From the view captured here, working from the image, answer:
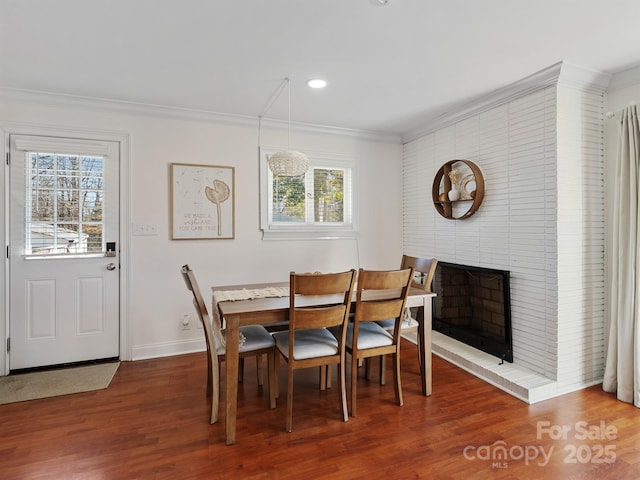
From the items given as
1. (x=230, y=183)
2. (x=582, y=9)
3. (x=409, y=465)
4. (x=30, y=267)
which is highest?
(x=582, y=9)

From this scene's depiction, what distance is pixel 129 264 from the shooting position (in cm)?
326

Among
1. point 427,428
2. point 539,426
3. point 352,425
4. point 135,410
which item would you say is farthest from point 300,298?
point 539,426

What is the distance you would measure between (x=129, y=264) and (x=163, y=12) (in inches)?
87.1

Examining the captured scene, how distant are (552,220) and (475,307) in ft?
3.65

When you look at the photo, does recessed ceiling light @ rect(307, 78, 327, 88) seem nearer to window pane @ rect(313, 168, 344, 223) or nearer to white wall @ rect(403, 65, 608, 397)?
window pane @ rect(313, 168, 344, 223)

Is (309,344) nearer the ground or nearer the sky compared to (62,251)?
nearer the ground

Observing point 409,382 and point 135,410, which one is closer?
point 135,410

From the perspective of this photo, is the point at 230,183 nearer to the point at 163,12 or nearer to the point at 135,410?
the point at 163,12

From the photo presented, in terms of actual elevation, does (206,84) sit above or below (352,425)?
above

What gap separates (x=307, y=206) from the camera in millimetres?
3982

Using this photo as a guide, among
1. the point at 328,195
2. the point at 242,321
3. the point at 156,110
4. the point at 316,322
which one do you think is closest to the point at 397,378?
the point at 316,322

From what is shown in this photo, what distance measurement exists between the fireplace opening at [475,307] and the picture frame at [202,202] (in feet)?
7.55

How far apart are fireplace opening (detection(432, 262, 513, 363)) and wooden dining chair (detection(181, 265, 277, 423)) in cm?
194

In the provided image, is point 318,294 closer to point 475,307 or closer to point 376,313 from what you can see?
point 376,313
